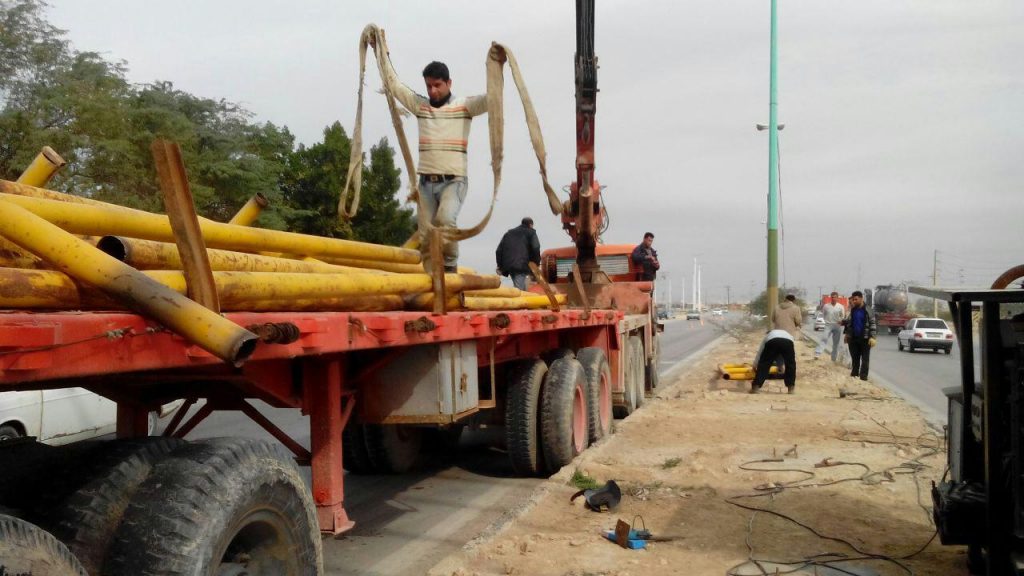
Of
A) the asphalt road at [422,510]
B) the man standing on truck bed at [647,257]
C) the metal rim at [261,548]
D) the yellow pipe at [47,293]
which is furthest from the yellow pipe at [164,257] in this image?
the man standing on truck bed at [647,257]

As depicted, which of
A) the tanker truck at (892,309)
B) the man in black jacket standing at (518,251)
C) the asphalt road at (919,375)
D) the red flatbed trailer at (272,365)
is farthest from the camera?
the tanker truck at (892,309)

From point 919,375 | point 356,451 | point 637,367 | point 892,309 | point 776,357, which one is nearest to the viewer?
point 356,451

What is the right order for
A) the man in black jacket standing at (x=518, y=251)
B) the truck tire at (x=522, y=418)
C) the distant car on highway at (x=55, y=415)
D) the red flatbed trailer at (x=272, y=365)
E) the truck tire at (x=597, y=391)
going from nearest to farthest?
1. the red flatbed trailer at (x=272, y=365)
2. the distant car on highway at (x=55, y=415)
3. the truck tire at (x=522, y=418)
4. the truck tire at (x=597, y=391)
5. the man in black jacket standing at (x=518, y=251)

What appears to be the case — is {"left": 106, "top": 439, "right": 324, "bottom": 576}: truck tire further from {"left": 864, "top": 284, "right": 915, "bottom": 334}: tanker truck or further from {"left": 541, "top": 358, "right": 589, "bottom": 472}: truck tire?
{"left": 864, "top": 284, "right": 915, "bottom": 334}: tanker truck

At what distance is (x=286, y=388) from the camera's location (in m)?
4.08

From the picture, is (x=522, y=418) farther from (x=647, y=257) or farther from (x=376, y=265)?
(x=647, y=257)

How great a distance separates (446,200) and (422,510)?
246 centimetres

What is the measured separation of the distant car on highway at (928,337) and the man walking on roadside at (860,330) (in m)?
17.0

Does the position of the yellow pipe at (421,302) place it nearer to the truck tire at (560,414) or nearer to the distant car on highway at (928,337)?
the truck tire at (560,414)

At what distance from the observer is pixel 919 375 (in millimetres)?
21312

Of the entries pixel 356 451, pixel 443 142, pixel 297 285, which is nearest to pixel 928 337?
pixel 356 451

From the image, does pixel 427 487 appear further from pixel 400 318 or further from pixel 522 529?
pixel 400 318

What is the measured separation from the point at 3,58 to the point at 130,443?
2417 cm

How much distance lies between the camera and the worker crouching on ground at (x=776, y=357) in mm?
13539
